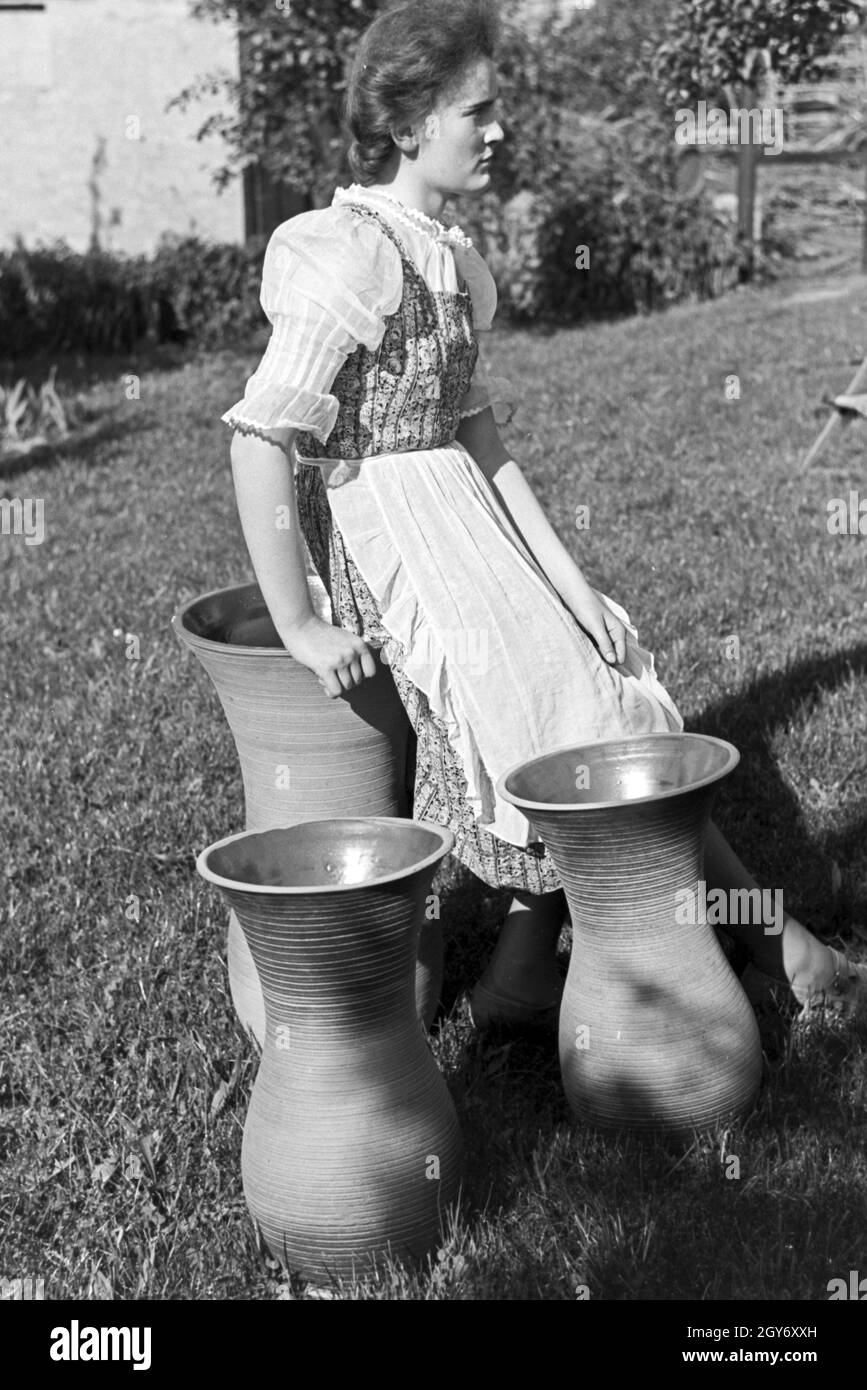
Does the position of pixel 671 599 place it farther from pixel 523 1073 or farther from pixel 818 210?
pixel 818 210

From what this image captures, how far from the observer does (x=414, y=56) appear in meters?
2.40

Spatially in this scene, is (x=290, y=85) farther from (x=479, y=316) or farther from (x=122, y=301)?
(x=479, y=316)

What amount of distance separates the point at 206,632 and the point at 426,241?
77cm

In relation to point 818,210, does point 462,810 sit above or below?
below

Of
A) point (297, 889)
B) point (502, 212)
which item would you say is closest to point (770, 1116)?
point (297, 889)

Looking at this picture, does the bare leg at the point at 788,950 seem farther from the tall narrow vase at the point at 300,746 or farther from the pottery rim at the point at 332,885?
the pottery rim at the point at 332,885

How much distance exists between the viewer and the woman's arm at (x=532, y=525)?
2.66 meters

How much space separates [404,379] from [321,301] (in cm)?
21

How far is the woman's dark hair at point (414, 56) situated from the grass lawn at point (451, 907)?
1562 millimetres

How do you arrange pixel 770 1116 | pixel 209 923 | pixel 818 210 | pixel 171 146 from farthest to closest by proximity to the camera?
pixel 818 210, pixel 171 146, pixel 209 923, pixel 770 1116

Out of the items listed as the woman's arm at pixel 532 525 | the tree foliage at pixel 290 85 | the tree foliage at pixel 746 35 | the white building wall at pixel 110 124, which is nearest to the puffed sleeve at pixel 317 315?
the woman's arm at pixel 532 525

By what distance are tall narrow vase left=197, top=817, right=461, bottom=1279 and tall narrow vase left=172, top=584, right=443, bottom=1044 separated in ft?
1.34

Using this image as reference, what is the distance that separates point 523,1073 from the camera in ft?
8.98

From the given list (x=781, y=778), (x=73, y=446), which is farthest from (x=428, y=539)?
(x=73, y=446)
